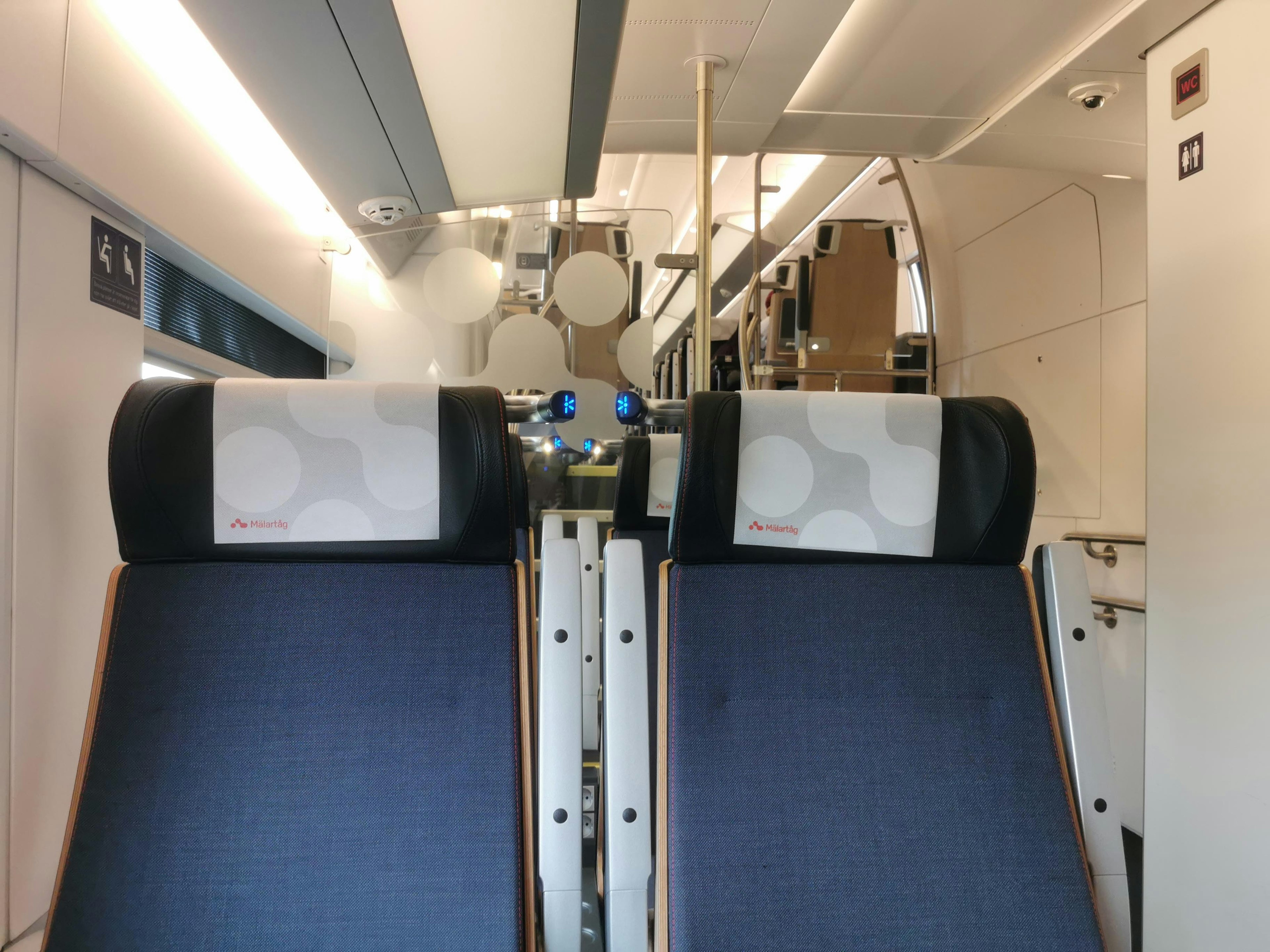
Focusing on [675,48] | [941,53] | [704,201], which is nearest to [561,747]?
[704,201]

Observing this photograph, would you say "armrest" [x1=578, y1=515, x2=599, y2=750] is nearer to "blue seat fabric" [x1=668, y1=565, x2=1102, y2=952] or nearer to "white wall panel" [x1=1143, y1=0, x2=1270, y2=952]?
"blue seat fabric" [x1=668, y1=565, x2=1102, y2=952]

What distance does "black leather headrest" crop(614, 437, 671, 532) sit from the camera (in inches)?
83.9

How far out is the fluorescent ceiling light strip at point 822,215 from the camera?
15.7 feet

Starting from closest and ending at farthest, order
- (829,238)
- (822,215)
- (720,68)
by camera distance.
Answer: (720,68) < (829,238) < (822,215)

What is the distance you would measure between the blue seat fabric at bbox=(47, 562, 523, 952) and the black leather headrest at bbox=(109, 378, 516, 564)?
2 cm

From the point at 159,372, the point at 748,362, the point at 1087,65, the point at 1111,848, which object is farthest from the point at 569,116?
the point at 748,362

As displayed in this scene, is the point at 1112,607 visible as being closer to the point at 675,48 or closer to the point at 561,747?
the point at 675,48

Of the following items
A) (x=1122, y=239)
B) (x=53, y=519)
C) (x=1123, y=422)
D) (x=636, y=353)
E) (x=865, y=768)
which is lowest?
(x=865, y=768)

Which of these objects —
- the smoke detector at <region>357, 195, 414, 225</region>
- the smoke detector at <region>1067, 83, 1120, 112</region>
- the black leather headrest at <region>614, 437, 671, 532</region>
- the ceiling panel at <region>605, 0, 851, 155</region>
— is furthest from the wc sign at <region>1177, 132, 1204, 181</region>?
the smoke detector at <region>357, 195, 414, 225</region>

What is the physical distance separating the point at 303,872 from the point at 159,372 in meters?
1.79

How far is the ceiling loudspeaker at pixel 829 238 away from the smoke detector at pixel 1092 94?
199 cm

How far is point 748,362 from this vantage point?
182 inches

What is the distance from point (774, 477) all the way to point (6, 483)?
4.37ft

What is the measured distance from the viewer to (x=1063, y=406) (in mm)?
3531
